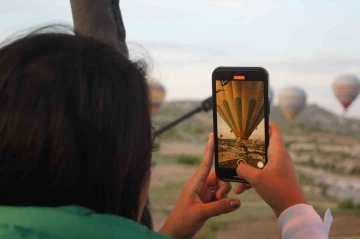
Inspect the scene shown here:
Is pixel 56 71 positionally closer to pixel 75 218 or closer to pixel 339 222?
pixel 75 218

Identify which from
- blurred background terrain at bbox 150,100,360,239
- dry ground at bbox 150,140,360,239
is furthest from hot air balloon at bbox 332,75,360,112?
dry ground at bbox 150,140,360,239

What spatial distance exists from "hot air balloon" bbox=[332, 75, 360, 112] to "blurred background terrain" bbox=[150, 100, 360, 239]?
78cm

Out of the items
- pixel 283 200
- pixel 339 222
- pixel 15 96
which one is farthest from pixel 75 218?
pixel 339 222

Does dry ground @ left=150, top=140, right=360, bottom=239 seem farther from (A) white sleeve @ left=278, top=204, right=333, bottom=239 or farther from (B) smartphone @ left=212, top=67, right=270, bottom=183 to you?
(A) white sleeve @ left=278, top=204, right=333, bottom=239

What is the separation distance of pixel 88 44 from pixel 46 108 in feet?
0.28

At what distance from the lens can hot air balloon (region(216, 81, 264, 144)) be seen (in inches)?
33.4

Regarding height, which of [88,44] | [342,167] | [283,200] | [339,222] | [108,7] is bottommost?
[342,167]

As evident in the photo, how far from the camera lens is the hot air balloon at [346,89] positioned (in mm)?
8117

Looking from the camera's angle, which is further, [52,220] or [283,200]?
[283,200]

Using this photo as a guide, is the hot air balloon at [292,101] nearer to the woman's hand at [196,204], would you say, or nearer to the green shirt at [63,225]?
the woman's hand at [196,204]

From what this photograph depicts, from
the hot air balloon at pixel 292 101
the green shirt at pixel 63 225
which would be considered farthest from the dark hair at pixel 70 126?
the hot air balloon at pixel 292 101

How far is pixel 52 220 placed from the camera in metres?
0.56

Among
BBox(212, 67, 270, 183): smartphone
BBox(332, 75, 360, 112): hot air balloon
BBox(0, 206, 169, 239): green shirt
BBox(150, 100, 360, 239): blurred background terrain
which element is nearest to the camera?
BBox(0, 206, 169, 239): green shirt

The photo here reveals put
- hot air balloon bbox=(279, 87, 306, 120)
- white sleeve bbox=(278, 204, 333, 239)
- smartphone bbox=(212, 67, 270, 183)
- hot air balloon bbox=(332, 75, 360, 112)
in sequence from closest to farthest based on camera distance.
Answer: white sleeve bbox=(278, 204, 333, 239)
smartphone bbox=(212, 67, 270, 183)
hot air balloon bbox=(332, 75, 360, 112)
hot air balloon bbox=(279, 87, 306, 120)
